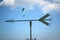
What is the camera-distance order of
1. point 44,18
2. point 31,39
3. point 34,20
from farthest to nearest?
1. point 34,20
2. point 44,18
3. point 31,39

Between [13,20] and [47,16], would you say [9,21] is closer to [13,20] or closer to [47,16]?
[13,20]

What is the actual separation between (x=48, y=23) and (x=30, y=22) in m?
0.74

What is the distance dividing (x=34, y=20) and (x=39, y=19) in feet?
0.82

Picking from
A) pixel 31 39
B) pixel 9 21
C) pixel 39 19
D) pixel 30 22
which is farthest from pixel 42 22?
pixel 9 21

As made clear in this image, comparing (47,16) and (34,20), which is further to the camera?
(34,20)

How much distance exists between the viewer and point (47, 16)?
520 centimetres

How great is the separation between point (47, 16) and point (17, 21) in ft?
4.62

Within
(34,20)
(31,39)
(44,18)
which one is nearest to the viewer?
(31,39)

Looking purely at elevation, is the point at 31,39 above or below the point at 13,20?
below

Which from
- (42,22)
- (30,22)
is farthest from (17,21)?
(42,22)

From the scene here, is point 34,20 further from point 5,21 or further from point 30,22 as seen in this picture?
point 5,21

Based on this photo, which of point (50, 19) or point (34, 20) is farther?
point (34, 20)

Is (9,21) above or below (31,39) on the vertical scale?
above

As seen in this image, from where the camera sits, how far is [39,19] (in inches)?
223
